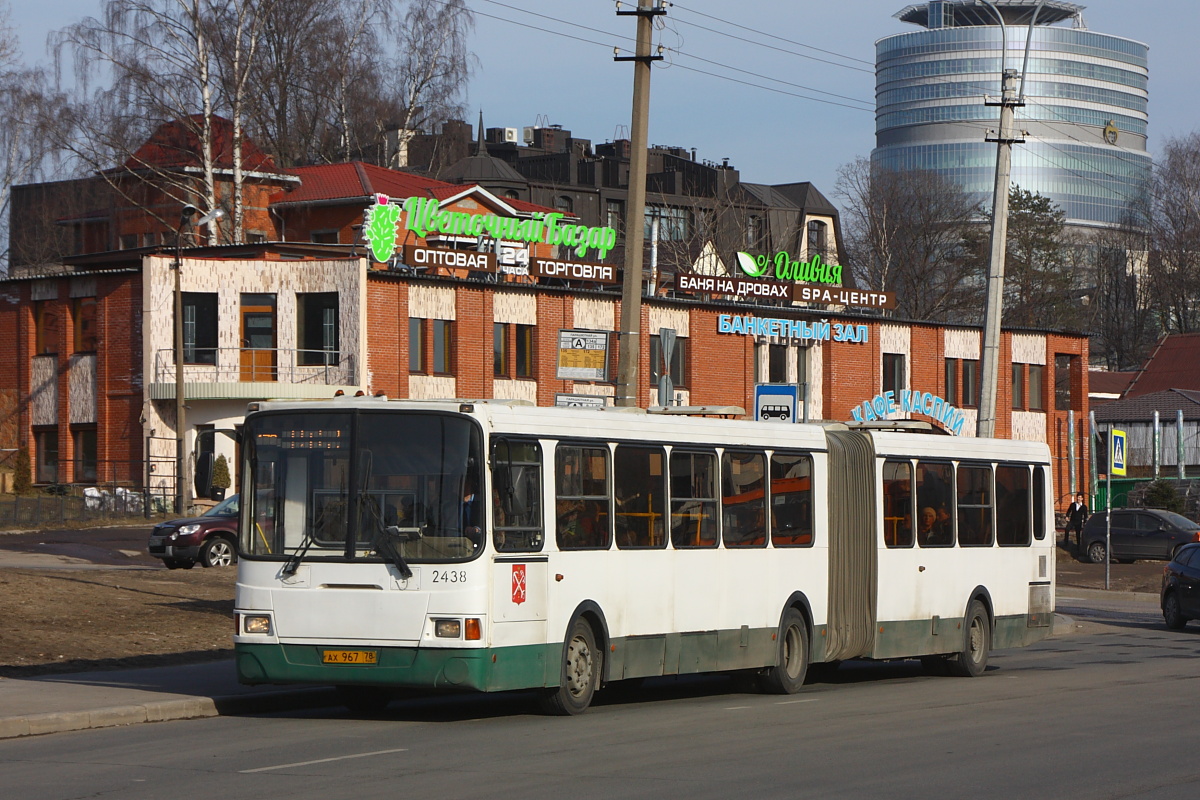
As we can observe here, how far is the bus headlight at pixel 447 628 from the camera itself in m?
13.1

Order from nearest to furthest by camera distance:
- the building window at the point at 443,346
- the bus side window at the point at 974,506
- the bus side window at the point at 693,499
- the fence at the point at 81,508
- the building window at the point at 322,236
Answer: the bus side window at the point at 693,499
the bus side window at the point at 974,506
the fence at the point at 81,508
the building window at the point at 443,346
the building window at the point at 322,236

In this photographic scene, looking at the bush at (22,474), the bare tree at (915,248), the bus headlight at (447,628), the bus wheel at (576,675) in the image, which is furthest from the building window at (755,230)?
the bus headlight at (447,628)

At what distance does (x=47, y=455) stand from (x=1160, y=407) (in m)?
44.6

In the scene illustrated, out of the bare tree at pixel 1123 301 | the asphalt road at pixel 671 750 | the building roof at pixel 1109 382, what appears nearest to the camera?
the asphalt road at pixel 671 750

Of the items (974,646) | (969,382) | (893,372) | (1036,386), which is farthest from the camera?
(1036,386)

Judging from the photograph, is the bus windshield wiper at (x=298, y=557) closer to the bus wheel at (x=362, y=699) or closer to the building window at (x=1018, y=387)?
the bus wheel at (x=362, y=699)

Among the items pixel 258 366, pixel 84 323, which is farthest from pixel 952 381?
pixel 84 323

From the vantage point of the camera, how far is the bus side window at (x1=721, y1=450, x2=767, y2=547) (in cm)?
1652

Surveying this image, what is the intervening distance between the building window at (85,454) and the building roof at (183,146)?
9.67 metres

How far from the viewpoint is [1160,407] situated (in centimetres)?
6881

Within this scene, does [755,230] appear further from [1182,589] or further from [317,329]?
[1182,589]

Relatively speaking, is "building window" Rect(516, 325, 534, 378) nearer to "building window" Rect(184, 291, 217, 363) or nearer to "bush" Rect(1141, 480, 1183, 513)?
"building window" Rect(184, 291, 217, 363)

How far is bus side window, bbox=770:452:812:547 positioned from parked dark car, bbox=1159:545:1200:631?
1349 centimetres

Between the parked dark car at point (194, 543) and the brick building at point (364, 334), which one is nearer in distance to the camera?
the parked dark car at point (194, 543)
